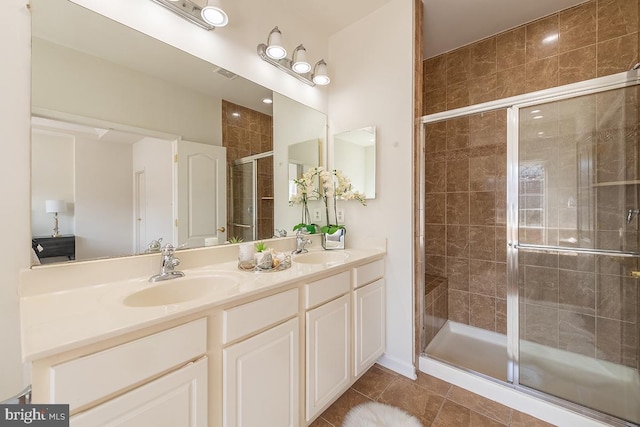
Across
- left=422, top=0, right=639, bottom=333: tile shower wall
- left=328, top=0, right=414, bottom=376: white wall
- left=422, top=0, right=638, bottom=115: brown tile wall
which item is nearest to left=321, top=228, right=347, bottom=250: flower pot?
left=328, top=0, right=414, bottom=376: white wall

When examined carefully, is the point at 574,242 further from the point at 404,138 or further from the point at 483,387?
the point at 404,138

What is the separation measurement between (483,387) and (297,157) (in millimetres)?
2094

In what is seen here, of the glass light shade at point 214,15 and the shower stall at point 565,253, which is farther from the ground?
the glass light shade at point 214,15

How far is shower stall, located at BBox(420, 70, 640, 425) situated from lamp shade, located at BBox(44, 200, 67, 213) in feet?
6.82

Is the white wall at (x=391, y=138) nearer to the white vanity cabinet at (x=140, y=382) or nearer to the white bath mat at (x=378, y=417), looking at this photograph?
the white bath mat at (x=378, y=417)

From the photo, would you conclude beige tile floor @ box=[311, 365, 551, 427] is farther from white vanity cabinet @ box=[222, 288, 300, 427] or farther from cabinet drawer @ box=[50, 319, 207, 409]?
cabinet drawer @ box=[50, 319, 207, 409]

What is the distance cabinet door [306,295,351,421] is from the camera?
1.31m

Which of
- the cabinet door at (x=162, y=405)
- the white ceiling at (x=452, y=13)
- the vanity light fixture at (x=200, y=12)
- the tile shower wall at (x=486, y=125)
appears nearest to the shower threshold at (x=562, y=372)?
the tile shower wall at (x=486, y=125)

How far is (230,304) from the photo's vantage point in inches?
38.9

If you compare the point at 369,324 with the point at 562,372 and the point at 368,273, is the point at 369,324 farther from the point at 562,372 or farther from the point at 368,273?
the point at 562,372

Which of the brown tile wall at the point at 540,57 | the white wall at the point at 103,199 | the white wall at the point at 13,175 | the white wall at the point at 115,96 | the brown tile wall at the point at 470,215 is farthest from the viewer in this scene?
the brown tile wall at the point at 470,215

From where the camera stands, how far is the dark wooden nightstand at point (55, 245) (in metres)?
1.01

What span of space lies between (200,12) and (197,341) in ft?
5.47

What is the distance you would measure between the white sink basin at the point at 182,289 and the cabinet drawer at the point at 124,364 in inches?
8.4
